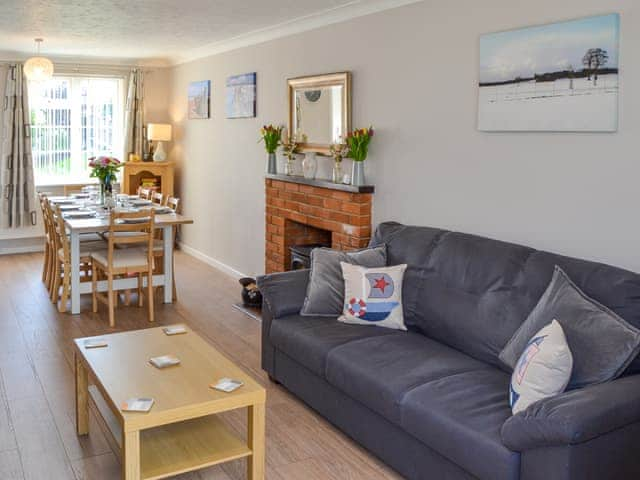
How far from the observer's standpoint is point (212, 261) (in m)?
7.71

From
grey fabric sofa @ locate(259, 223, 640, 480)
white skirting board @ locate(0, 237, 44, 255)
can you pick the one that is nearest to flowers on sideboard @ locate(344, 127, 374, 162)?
grey fabric sofa @ locate(259, 223, 640, 480)

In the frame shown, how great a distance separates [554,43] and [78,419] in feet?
9.54

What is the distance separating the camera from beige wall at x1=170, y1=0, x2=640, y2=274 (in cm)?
316

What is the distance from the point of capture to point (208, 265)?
7.75m

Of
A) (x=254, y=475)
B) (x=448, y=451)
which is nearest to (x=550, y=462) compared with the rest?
(x=448, y=451)

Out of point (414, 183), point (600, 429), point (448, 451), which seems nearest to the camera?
point (600, 429)

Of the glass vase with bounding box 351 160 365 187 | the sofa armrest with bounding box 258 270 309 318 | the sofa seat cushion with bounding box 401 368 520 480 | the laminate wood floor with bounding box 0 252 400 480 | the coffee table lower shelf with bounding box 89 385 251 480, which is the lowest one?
the laminate wood floor with bounding box 0 252 400 480

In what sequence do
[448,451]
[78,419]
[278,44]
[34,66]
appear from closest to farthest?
[448,451], [78,419], [278,44], [34,66]

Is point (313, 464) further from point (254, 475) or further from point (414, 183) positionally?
point (414, 183)

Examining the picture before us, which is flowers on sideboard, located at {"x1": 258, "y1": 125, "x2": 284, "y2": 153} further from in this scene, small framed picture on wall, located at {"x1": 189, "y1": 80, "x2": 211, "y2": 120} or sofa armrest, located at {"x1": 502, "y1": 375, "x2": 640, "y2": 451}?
sofa armrest, located at {"x1": 502, "y1": 375, "x2": 640, "y2": 451}

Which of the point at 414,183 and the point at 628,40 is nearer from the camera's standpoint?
the point at 628,40

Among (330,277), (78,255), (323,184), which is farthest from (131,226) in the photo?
(330,277)

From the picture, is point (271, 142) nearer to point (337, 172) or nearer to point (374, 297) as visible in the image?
point (337, 172)

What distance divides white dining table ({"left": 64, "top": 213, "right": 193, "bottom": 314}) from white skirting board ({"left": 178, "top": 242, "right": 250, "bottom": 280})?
3.56 ft
